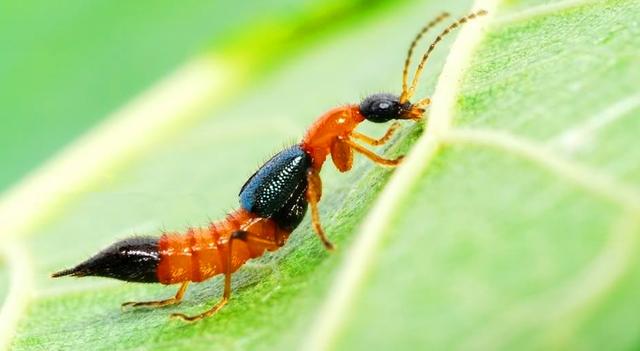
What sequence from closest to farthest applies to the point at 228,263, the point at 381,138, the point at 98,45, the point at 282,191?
1. the point at 228,263
2. the point at 282,191
3. the point at 381,138
4. the point at 98,45

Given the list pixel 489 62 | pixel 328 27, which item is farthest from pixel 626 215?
pixel 328 27

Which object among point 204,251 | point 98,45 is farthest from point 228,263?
point 98,45

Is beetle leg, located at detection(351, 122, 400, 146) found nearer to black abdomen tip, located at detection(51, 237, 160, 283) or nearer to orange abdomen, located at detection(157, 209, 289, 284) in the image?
orange abdomen, located at detection(157, 209, 289, 284)

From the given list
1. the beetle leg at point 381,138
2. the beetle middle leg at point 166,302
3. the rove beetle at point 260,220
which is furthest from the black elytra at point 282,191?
the beetle middle leg at point 166,302

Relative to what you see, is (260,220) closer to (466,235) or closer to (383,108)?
(383,108)

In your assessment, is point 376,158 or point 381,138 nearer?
point 376,158

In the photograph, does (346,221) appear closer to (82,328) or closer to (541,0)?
(82,328)

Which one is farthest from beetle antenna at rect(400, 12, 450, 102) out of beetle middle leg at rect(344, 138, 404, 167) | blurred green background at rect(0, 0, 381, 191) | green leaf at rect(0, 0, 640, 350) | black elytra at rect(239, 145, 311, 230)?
blurred green background at rect(0, 0, 381, 191)
